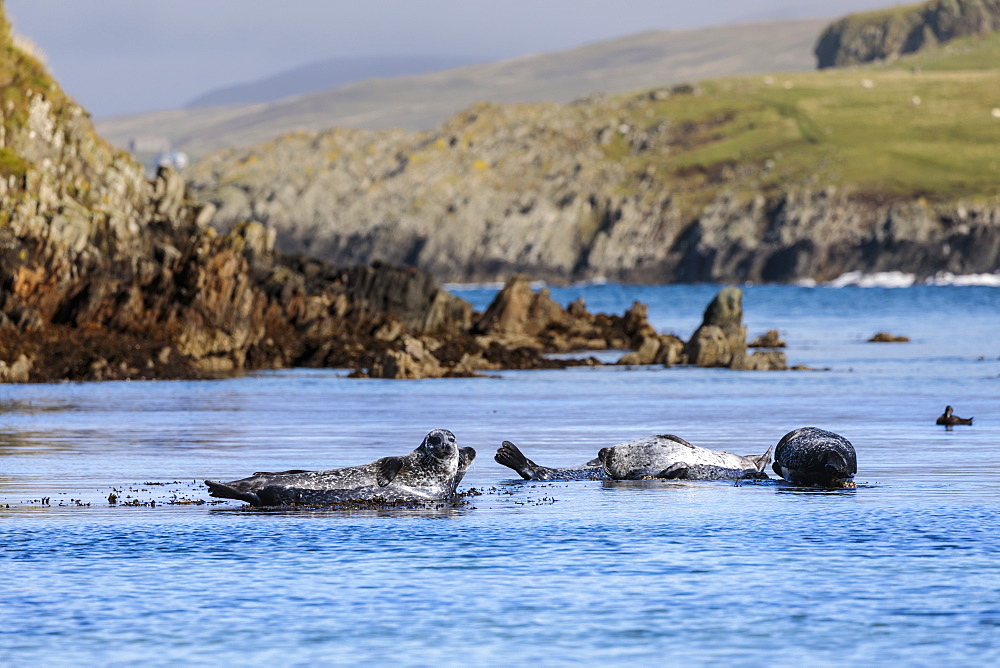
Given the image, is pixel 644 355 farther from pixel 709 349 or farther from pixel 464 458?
pixel 464 458

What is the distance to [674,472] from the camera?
84.8ft

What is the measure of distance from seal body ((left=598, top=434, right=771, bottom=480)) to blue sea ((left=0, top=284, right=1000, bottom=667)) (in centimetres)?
61

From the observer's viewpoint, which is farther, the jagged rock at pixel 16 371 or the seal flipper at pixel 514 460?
the jagged rock at pixel 16 371

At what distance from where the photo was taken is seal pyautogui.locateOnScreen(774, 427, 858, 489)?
24375 mm

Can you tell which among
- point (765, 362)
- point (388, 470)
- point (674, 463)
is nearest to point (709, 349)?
point (765, 362)

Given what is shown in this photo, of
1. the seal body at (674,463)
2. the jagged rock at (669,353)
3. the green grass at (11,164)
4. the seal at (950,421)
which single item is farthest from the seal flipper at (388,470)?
Answer: the jagged rock at (669,353)

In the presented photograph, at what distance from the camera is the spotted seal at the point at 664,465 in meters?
25.8

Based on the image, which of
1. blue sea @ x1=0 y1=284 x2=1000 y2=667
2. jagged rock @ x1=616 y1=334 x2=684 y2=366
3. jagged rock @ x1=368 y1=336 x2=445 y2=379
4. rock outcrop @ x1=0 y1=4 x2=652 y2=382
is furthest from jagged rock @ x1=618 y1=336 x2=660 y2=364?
blue sea @ x1=0 y1=284 x2=1000 y2=667

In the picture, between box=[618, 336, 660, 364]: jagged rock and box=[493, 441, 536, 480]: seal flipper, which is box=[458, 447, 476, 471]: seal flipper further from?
box=[618, 336, 660, 364]: jagged rock

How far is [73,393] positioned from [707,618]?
37019 millimetres

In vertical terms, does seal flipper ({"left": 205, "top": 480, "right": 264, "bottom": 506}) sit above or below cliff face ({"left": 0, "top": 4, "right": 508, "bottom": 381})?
below

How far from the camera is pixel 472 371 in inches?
2393

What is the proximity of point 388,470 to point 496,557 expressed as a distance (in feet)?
15.9

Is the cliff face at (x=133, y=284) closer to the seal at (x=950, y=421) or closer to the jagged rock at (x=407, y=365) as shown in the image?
the jagged rock at (x=407, y=365)
